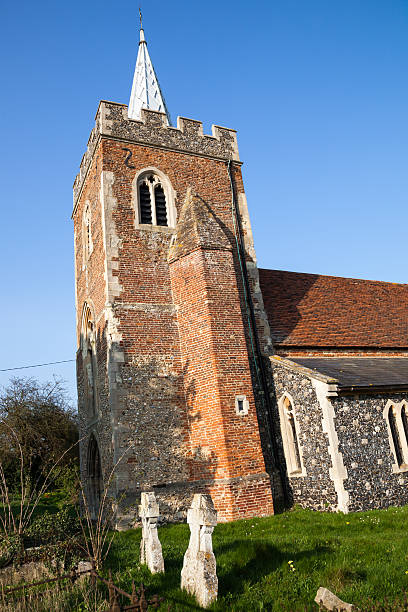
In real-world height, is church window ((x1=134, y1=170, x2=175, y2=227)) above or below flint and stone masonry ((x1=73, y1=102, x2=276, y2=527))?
above

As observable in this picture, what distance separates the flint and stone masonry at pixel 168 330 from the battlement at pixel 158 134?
0.04m

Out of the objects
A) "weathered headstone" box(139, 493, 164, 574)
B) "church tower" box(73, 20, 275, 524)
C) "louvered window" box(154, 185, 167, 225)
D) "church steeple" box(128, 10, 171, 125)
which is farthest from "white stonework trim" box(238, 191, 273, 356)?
"weathered headstone" box(139, 493, 164, 574)

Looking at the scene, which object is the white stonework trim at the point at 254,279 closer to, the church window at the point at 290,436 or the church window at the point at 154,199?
the church window at the point at 290,436

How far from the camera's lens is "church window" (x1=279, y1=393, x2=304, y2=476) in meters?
11.7

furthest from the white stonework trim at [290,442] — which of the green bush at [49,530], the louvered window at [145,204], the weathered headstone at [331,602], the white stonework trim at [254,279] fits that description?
the louvered window at [145,204]

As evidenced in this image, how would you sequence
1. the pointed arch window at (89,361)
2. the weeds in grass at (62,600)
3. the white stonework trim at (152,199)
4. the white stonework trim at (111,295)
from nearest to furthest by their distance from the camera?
the weeds in grass at (62,600), the white stonework trim at (111,295), the white stonework trim at (152,199), the pointed arch window at (89,361)

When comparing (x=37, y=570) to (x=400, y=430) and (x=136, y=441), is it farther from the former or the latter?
(x=400, y=430)

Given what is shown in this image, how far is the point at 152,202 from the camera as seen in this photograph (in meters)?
14.2

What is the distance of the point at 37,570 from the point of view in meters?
7.44

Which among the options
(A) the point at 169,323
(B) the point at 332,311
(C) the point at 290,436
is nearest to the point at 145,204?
(A) the point at 169,323

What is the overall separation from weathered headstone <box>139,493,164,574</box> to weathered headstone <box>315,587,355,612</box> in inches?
98.5

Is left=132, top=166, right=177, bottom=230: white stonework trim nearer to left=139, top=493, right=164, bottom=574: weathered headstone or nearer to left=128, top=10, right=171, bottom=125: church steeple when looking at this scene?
left=128, top=10, right=171, bottom=125: church steeple

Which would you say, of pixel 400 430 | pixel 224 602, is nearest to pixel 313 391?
pixel 400 430

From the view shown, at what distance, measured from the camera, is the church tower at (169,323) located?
36.4 ft
